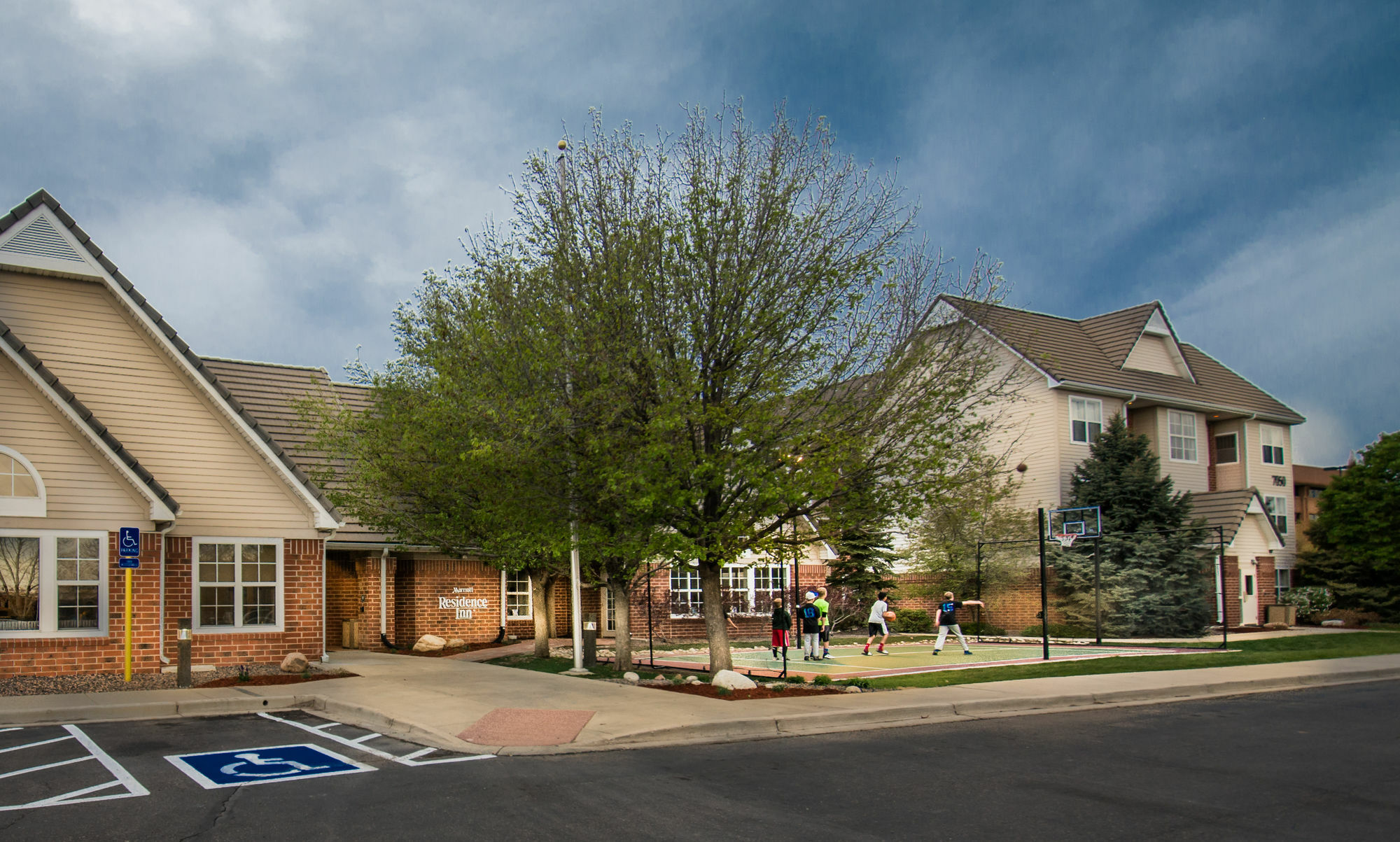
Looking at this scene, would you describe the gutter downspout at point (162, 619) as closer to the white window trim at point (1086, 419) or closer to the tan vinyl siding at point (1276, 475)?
the white window trim at point (1086, 419)

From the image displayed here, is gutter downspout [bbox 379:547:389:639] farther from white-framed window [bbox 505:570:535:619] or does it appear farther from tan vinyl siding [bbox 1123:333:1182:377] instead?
tan vinyl siding [bbox 1123:333:1182:377]

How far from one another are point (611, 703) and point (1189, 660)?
43.5 feet

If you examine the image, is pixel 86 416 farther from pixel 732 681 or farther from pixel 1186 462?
pixel 1186 462

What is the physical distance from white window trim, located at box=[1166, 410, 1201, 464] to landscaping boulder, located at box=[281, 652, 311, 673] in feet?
99.8

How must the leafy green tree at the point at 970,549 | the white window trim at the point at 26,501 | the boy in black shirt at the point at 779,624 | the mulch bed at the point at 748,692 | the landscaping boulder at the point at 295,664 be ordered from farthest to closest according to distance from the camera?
the leafy green tree at the point at 970,549 → the boy in black shirt at the point at 779,624 → the landscaping boulder at the point at 295,664 → the white window trim at the point at 26,501 → the mulch bed at the point at 748,692

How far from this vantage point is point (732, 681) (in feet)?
50.5

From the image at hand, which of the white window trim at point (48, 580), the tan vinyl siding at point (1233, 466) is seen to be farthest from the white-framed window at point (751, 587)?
the tan vinyl siding at point (1233, 466)

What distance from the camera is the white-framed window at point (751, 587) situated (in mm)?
32031

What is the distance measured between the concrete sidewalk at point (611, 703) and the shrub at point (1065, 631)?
40.6 ft

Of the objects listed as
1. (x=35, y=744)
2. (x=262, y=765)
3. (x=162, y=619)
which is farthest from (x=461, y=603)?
(x=262, y=765)

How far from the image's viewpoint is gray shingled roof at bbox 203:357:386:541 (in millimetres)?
25469

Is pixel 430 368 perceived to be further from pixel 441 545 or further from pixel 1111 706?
pixel 1111 706

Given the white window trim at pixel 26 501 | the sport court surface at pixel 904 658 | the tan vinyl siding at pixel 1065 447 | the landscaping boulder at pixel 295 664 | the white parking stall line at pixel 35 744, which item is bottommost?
the sport court surface at pixel 904 658

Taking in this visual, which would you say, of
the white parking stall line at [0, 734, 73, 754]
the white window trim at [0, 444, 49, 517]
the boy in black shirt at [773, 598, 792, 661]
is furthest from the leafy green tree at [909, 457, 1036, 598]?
the white parking stall line at [0, 734, 73, 754]
